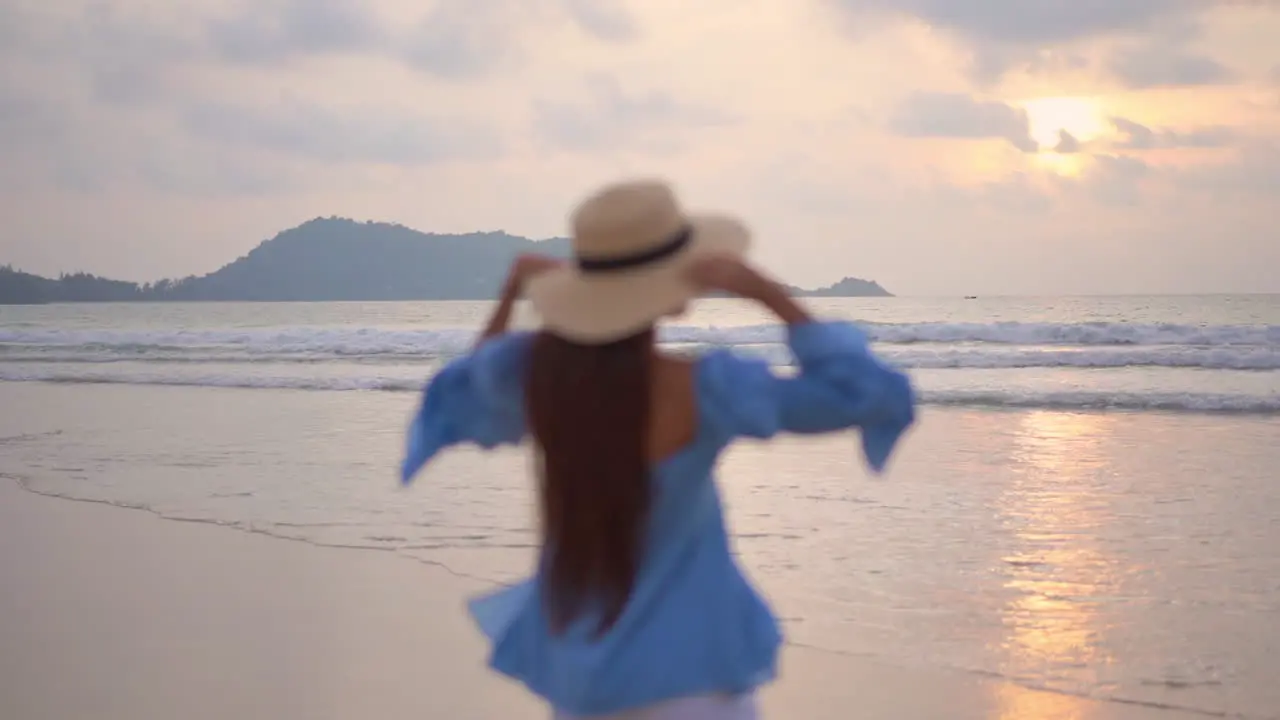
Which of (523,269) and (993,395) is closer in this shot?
(523,269)

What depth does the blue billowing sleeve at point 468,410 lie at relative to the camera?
6.66 ft

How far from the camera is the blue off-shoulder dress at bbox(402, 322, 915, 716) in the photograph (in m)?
1.84

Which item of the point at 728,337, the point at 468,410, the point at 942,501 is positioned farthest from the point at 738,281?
the point at 728,337

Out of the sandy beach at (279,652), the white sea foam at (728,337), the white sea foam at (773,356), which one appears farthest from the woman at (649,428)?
the white sea foam at (728,337)

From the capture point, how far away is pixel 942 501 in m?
7.12

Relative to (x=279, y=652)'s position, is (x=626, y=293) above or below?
above

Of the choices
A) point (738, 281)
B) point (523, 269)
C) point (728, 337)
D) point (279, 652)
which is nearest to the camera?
point (738, 281)

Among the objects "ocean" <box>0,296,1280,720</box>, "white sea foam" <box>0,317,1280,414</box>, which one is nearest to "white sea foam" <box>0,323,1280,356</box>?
"white sea foam" <box>0,317,1280,414</box>

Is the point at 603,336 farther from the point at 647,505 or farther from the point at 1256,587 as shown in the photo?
the point at 1256,587

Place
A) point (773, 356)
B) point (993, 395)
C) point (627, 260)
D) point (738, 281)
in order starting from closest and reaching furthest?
1. point (738, 281)
2. point (627, 260)
3. point (993, 395)
4. point (773, 356)

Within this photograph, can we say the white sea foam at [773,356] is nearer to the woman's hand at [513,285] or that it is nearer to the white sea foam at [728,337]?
the white sea foam at [728,337]

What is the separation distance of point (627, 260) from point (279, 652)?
10.8ft

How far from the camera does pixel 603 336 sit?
1806mm

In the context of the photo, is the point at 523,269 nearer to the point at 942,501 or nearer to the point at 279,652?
the point at 279,652
